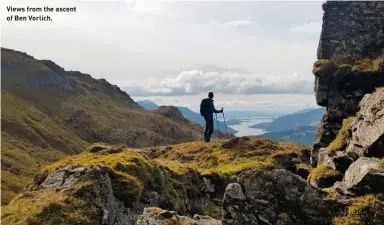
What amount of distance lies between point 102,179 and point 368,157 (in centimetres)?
1681

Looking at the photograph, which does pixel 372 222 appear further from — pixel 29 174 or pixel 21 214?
pixel 29 174

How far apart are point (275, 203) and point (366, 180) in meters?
4.95

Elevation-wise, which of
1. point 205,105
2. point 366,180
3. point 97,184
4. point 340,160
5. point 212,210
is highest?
point 205,105

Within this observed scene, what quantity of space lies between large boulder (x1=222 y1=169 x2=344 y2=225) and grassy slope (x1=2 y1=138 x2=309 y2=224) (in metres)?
8.21

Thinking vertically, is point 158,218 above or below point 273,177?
below

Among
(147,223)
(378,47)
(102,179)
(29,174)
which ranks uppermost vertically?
(378,47)

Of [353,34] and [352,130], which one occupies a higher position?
[353,34]

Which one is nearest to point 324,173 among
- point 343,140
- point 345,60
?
point 343,140

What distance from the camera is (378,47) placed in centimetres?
4353

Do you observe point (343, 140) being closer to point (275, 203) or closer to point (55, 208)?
point (275, 203)

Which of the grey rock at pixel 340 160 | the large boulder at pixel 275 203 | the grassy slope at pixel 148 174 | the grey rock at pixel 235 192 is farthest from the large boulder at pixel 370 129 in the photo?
the grassy slope at pixel 148 174

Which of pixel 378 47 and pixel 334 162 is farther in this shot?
pixel 378 47

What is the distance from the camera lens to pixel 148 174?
104 ft

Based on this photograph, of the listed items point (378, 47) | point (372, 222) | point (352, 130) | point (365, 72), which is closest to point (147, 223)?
point (372, 222)
